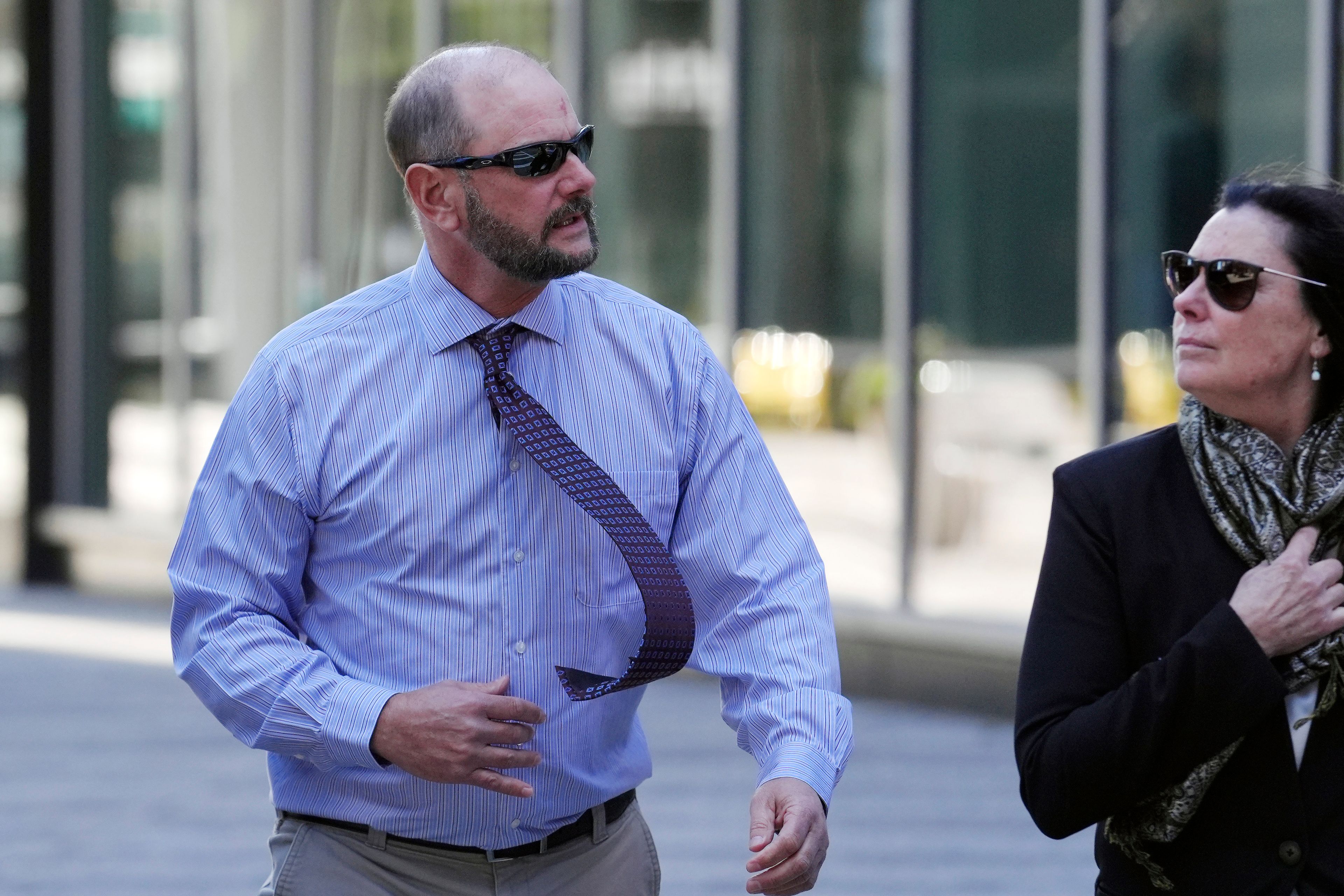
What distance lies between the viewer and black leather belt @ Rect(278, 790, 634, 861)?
260 cm

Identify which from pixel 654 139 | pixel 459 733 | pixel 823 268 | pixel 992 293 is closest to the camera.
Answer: pixel 459 733

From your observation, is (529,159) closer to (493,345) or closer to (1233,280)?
(493,345)

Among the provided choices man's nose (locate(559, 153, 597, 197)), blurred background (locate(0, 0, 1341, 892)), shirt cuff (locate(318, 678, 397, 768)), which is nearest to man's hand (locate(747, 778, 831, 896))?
shirt cuff (locate(318, 678, 397, 768))

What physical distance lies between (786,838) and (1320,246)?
106 centimetres

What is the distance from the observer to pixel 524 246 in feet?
8.59

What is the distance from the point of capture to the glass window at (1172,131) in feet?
23.5

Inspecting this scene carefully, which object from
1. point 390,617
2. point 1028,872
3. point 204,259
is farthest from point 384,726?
point 204,259

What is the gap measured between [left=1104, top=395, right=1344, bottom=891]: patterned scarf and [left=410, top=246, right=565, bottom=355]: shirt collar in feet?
2.98

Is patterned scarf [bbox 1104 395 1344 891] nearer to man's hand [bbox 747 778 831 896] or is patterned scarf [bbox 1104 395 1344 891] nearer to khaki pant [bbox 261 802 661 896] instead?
man's hand [bbox 747 778 831 896]

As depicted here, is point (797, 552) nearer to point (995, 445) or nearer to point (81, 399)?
point (995, 445)

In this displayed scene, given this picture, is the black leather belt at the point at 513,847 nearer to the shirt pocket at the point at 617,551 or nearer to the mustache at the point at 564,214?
the shirt pocket at the point at 617,551

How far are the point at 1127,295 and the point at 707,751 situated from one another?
2454 mm

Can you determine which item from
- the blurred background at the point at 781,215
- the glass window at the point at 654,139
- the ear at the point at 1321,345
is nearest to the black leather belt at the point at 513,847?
the ear at the point at 1321,345

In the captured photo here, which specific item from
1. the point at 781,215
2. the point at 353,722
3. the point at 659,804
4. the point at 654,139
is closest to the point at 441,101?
the point at 353,722
